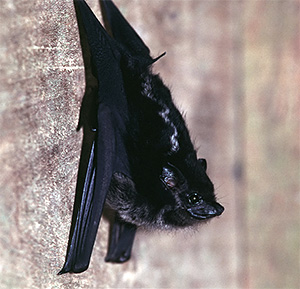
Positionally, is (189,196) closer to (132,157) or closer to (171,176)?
(171,176)

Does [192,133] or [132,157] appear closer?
[132,157]

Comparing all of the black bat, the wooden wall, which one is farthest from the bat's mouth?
the wooden wall

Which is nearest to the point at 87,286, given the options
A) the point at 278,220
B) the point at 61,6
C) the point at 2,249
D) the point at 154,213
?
the point at 154,213

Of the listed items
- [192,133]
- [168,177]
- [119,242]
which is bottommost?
[119,242]

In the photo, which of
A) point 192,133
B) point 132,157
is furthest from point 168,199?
point 192,133

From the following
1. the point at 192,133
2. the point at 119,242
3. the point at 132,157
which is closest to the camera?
the point at 132,157

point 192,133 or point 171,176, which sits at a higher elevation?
point 192,133

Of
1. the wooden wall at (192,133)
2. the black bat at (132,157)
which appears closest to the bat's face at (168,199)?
the black bat at (132,157)
